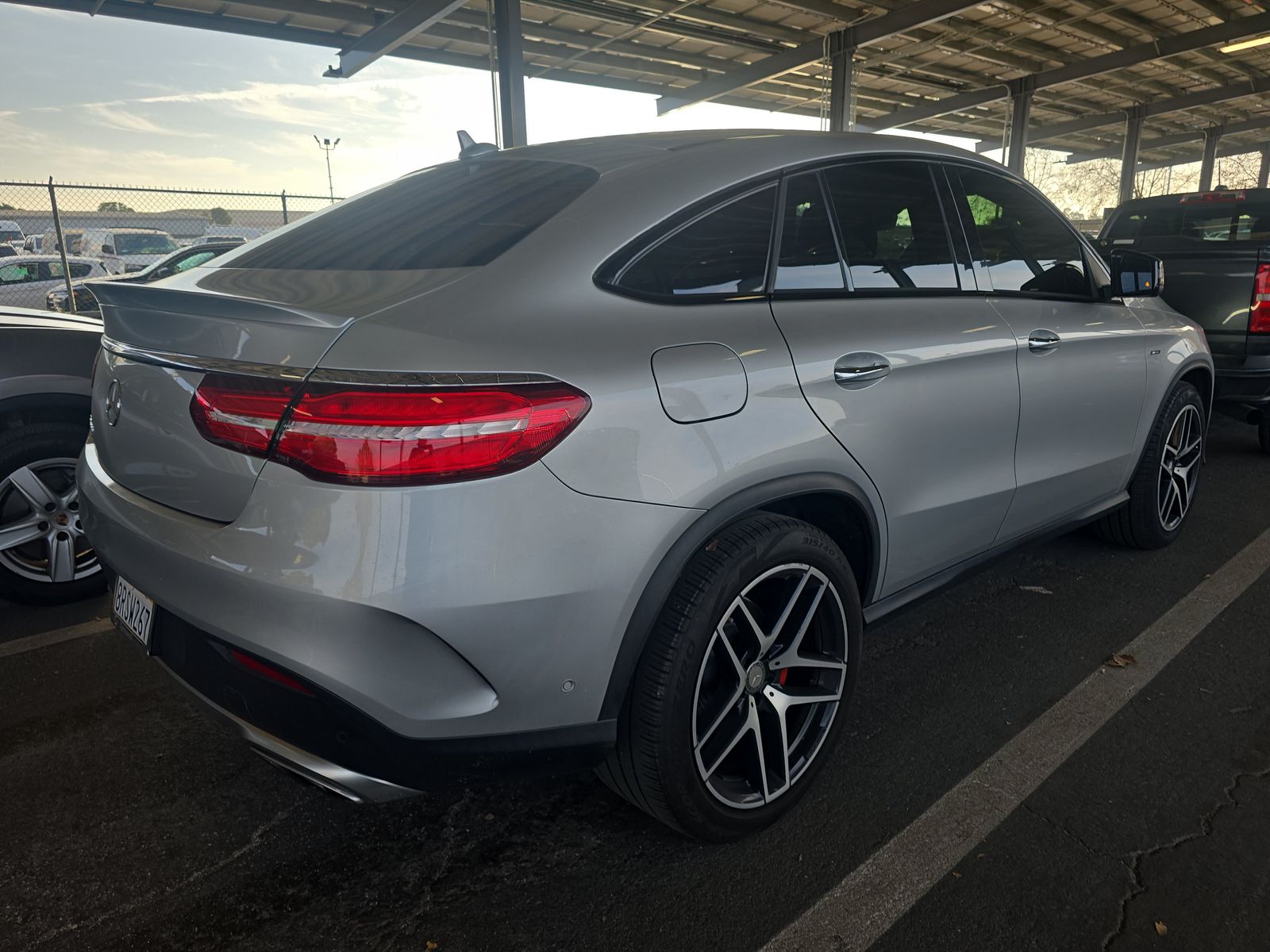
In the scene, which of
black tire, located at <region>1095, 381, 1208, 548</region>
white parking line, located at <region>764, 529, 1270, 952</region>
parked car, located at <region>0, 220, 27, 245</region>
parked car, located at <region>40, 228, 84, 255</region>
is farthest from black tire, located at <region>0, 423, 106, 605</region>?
parked car, located at <region>0, 220, 27, 245</region>

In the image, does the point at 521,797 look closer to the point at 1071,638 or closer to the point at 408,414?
the point at 408,414

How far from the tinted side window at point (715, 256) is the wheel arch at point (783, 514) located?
47cm

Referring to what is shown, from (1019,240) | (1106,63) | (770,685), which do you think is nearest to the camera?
(770,685)

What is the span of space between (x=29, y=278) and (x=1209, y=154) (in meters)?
33.3

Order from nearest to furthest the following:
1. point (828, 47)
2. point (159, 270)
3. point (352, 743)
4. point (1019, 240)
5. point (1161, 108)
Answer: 1. point (352, 743)
2. point (1019, 240)
3. point (159, 270)
4. point (828, 47)
5. point (1161, 108)

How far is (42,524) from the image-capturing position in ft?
11.0

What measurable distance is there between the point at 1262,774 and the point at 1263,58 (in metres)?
23.6

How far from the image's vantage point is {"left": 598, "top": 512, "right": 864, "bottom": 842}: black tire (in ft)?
5.91

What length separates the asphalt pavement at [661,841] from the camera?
→ 1854mm

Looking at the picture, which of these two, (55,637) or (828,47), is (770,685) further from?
(828,47)

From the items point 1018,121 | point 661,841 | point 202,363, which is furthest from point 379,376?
point 1018,121

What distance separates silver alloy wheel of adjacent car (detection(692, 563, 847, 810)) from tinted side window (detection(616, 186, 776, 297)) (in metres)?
0.67

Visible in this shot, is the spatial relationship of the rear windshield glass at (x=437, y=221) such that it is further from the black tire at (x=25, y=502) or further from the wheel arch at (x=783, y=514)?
the black tire at (x=25, y=502)

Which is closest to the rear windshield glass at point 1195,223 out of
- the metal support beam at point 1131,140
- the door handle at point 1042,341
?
the door handle at point 1042,341
